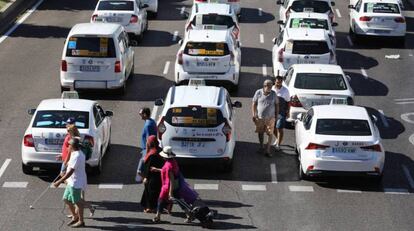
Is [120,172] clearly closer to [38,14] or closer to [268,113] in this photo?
[268,113]

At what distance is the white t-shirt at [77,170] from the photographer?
20281 mm

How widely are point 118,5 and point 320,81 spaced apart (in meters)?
12.3

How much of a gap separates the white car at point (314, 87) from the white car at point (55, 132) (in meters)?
5.62

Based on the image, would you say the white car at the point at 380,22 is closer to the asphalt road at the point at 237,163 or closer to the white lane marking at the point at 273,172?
the asphalt road at the point at 237,163

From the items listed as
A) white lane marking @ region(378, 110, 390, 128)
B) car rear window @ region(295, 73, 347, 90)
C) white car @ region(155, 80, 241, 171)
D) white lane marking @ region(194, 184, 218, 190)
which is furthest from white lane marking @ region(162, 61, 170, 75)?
white lane marking @ region(194, 184, 218, 190)

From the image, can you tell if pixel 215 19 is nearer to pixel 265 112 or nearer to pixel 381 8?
pixel 381 8

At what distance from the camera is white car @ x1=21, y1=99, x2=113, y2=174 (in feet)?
77.4

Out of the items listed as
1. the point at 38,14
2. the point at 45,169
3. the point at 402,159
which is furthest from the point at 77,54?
the point at 38,14

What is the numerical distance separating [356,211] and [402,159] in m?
4.42

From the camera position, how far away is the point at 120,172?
24703 mm

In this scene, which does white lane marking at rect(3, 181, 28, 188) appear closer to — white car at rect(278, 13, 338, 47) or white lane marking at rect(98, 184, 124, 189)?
white lane marking at rect(98, 184, 124, 189)

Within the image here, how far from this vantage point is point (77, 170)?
20.4 m

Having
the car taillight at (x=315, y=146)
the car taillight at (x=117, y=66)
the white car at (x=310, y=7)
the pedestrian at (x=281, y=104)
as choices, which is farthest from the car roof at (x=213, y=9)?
the car taillight at (x=315, y=146)

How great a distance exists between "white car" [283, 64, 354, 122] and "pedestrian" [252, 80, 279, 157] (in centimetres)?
225
